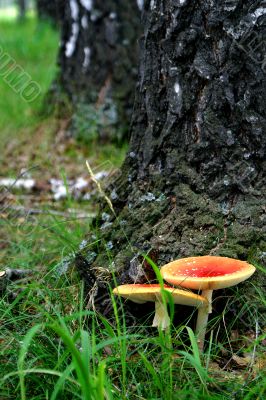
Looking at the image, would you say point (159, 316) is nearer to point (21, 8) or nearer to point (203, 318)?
point (203, 318)

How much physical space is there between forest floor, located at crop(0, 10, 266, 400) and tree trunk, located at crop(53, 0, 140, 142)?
2.20ft

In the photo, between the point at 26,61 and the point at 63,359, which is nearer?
the point at 63,359

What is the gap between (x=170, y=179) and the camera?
2832 millimetres

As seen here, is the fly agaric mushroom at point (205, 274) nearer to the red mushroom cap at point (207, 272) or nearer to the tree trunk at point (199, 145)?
the red mushroom cap at point (207, 272)

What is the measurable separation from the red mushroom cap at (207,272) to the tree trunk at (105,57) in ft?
10.6

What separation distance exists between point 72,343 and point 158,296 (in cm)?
62

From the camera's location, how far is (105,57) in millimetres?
5566

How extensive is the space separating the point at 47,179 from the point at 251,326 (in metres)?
2.90

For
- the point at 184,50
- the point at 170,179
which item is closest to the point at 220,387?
the point at 170,179

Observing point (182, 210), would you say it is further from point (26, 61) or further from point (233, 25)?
point (26, 61)

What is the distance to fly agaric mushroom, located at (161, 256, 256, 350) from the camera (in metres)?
2.18

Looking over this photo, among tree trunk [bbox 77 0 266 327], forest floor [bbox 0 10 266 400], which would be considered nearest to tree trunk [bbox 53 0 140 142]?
forest floor [bbox 0 10 266 400]

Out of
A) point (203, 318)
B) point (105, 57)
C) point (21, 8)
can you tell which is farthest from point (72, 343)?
point (21, 8)

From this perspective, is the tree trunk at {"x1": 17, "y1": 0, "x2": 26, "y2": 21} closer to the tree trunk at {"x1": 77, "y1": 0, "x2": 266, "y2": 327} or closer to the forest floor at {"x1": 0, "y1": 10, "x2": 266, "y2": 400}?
the forest floor at {"x1": 0, "y1": 10, "x2": 266, "y2": 400}
